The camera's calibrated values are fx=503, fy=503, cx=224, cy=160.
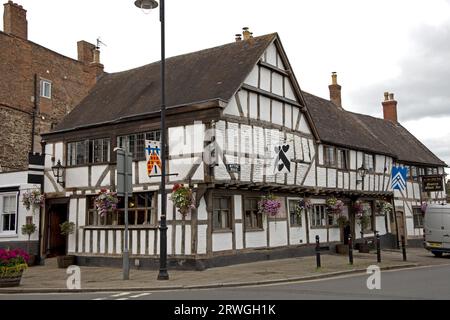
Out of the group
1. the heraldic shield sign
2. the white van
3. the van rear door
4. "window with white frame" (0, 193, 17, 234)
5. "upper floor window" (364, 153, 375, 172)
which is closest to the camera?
the heraldic shield sign

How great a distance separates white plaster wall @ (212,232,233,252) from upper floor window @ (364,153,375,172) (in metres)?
11.9

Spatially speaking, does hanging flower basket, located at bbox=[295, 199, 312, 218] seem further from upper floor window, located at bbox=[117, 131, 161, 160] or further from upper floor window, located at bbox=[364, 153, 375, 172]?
upper floor window, located at bbox=[117, 131, 161, 160]

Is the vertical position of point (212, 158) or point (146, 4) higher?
point (146, 4)

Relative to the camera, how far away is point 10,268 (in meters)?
13.7

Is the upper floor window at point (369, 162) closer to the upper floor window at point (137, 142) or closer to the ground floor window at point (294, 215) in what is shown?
the ground floor window at point (294, 215)

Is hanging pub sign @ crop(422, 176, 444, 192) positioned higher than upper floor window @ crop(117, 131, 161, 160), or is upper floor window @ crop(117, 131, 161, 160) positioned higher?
upper floor window @ crop(117, 131, 161, 160)

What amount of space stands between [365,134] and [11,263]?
2159cm

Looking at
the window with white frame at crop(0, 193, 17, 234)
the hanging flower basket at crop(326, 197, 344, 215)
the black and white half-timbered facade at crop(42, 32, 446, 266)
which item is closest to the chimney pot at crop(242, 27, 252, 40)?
the black and white half-timbered facade at crop(42, 32, 446, 266)

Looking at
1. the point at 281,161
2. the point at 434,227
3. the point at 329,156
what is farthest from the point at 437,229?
the point at 281,161

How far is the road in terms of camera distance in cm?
1073

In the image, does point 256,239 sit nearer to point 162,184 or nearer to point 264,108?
point 264,108

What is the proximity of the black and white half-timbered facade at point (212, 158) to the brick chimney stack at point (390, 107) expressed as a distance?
1430cm

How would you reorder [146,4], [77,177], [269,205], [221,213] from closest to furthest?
[146,4], [221,213], [269,205], [77,177]
